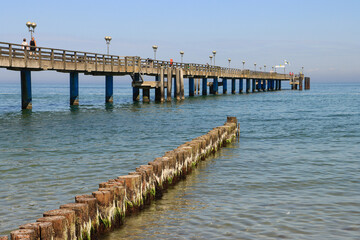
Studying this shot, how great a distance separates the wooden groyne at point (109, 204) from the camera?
6.04 m

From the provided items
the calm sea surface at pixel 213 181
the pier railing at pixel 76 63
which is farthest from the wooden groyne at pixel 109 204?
the pier railing at pixel 76 63

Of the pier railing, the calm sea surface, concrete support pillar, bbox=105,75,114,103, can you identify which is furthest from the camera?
concrete support pillar, bbox=105,75,114,103

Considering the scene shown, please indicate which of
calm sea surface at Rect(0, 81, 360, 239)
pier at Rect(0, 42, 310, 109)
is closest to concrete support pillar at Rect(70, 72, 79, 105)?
pier at Rect(0, 42, 310, 109)

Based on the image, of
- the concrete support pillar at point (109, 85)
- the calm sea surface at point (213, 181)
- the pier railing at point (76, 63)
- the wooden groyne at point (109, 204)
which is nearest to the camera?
the wooden groyne at point (109, 204)

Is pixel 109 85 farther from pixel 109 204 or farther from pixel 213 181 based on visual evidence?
pixel 109 204

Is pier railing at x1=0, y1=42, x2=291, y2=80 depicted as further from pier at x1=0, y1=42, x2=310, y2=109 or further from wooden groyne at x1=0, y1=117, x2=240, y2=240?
wooden groyne at x1=0, y1=117, x2=240, y2=240

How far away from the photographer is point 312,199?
33.2 ft

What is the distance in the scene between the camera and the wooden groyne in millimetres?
6039

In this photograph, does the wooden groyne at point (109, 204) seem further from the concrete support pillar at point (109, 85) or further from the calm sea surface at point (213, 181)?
the concrete support pillar at point (109, 85)

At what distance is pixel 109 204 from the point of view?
25.2 ft

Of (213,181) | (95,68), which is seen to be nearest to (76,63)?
(95,68)

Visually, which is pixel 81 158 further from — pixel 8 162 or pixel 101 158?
pixel 8 162

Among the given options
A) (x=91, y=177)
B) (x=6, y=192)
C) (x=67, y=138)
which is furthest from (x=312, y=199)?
(x=67, y=138)

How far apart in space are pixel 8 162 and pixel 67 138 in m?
6.17
